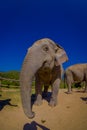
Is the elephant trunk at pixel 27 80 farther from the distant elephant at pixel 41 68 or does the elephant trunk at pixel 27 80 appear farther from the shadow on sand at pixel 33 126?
the shadow on sand at pixel 33 126

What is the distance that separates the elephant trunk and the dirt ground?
5.19 feet

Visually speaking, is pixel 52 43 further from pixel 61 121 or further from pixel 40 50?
pixel 61 121

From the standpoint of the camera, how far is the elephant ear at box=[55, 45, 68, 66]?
35.4 ft

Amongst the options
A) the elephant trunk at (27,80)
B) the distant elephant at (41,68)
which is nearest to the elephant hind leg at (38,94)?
the distant elephant at (41,68)

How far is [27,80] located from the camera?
8.90m

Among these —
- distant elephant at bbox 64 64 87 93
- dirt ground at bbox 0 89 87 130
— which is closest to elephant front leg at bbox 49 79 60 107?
dirt ground at bbox 0 89 87 130

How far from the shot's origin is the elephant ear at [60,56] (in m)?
10.8

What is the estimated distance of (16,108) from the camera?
1128 cm

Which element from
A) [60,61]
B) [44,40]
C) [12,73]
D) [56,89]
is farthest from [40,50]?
[12,73]

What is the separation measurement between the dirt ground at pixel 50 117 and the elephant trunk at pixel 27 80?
1.58m

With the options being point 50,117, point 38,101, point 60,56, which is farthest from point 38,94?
point 60,56

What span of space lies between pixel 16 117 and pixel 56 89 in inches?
75.7

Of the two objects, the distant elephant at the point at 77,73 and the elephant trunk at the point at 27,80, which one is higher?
the distant elephant at the point at 77,73

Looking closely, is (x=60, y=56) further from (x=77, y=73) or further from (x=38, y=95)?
(x=77, y=73)
